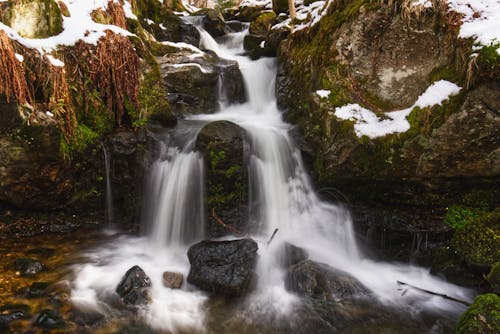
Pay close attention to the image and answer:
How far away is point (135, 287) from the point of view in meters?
4.21

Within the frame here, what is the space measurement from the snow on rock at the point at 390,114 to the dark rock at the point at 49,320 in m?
5.19

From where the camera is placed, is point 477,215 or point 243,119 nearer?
point 477,215

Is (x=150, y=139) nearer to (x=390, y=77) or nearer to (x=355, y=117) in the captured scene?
(x=355, y=117)

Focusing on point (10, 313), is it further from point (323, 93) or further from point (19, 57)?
point (323, 93)

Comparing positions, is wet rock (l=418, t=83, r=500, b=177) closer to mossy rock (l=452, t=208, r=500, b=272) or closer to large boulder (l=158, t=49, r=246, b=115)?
mossy rock (l=452, t=208, r=500, b=272)

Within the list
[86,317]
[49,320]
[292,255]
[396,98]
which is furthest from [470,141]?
[49,320]

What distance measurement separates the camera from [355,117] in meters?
5.61

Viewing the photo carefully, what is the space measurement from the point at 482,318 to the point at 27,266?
5.82 metres

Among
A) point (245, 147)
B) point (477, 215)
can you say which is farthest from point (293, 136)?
point (477, 215)

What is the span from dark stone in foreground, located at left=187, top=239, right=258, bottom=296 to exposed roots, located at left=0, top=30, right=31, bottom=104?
3.63 meters

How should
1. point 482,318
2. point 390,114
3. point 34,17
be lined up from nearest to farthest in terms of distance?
point 482,318 < point 34,17 < point 390,114

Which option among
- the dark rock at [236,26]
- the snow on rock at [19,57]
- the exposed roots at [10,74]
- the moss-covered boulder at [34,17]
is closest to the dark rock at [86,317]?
the exposed roots at [10,74]

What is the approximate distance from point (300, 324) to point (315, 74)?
494 cm

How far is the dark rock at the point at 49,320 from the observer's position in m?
3.47
